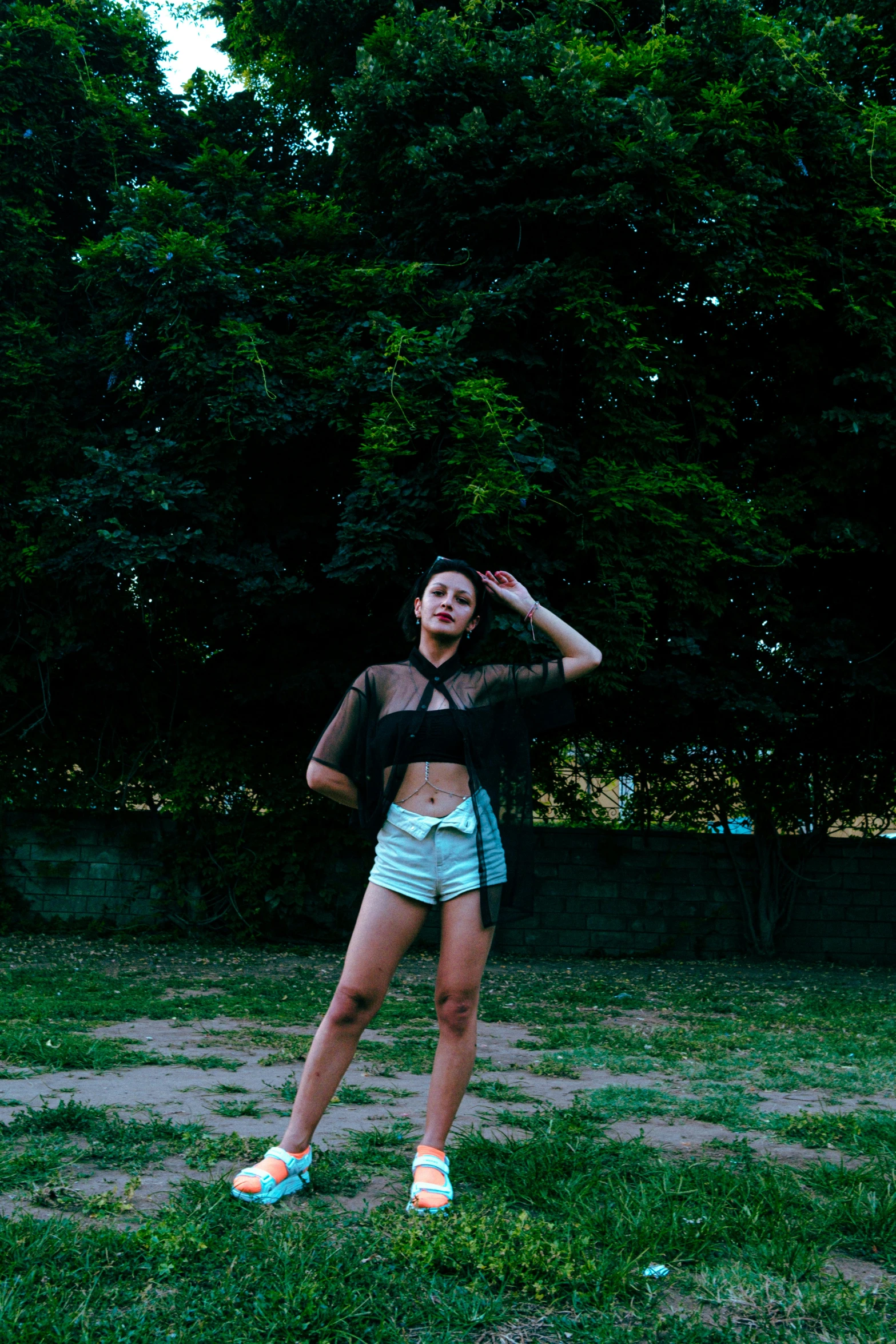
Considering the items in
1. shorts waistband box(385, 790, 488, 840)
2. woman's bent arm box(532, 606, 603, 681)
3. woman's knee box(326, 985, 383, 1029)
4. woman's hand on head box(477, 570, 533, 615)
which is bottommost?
woman's knee box(326, 985, 383, 1029)

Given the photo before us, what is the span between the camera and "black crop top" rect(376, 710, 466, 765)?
317 cm

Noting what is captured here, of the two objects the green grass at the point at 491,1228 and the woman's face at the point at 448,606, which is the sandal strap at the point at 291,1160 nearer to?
the green grass at the point at 491,1228

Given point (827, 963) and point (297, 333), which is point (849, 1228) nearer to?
point (297, 333)

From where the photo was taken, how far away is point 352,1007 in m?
3.06

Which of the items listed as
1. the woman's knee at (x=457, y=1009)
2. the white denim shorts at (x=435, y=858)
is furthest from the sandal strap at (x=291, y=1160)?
the white denim shorts at (x=435, y=858)

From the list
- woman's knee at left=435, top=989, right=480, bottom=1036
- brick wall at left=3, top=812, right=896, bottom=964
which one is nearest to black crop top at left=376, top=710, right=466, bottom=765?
woman's knee at left=435, top=989, right=480, bottom=1036

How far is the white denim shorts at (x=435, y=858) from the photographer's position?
10.2ft

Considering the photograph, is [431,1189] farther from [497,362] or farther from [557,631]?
[497,362]

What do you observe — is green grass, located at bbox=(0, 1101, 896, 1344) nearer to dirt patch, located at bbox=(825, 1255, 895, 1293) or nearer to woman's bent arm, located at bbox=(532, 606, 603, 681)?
dirt patch, located at bbox=(825, 1255, 895, 1293)

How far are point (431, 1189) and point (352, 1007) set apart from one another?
20.1 inches

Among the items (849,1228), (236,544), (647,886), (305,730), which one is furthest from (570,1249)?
(647,886)

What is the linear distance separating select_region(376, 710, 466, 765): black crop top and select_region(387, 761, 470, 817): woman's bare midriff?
18 millimetres

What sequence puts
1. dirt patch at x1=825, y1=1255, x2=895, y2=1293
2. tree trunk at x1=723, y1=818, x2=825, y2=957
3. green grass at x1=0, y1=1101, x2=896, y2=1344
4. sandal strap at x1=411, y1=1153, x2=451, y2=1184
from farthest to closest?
tree trunk at x1=723, y1=818, x2=825, y2=957 < sandal strap at x1=411, y1=1153, x2=451, y2=1184 < dirt patch at x1=825, y1=1255, x2=895, y2=1293 < green grass at x1=0, y1=1101, x2=896, y2=1344

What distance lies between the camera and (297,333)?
27.6 ft
